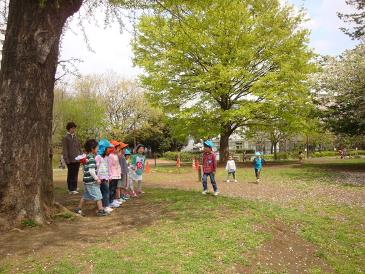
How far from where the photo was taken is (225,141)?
1202 inches

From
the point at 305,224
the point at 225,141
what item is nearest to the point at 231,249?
the point at 305,224

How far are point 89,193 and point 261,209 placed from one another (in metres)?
4.60

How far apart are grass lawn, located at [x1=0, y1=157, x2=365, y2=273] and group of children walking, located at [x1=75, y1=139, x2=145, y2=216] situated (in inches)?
15.7

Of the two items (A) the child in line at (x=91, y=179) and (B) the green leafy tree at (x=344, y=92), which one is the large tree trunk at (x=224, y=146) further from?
(A) the child in line at (x=91, y=179)

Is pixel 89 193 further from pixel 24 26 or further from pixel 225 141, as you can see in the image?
pixel 225 141

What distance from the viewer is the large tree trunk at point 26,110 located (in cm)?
714

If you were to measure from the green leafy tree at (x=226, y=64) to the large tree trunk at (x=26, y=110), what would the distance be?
727 inches

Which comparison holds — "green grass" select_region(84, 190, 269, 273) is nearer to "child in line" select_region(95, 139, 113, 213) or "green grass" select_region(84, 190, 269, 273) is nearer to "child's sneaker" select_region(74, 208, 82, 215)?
"child in line" select_region(95, 139, 113, 213)

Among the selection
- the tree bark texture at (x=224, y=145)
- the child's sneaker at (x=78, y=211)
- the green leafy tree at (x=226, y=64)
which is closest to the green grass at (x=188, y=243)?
the child's sneaker at (x=78, y=211)

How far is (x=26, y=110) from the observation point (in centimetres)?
732

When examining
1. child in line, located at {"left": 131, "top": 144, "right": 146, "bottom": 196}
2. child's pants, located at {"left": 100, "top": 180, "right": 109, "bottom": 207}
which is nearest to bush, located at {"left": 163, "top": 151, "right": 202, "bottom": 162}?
child in line, located at {"left": 131, "top": 144, "right": 146, "bottom": 196}

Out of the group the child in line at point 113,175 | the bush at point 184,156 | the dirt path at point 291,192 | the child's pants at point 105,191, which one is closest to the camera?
the child's pants at point 105,191

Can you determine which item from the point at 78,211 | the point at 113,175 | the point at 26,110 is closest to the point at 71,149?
the point at 113,175

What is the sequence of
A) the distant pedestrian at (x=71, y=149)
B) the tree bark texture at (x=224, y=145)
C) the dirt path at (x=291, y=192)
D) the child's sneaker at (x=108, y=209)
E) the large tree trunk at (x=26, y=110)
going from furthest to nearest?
the tree bark texture at (x=224, y=145) → the dirt path at (x=291, y=192) → the distant pedestrian at (x=71, y=149) → the child's sneaker at (x=108, y=209) → the large tree trunk at (x=26, y=110)
